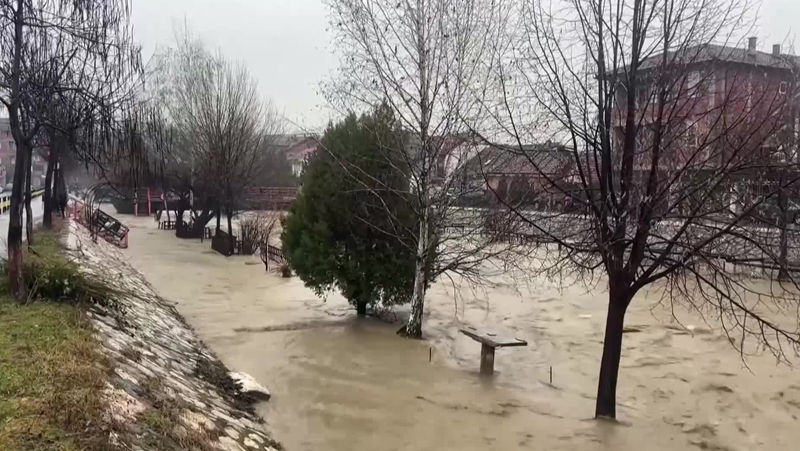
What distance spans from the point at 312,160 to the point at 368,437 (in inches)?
280

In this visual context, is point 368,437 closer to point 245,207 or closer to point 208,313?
point 208,313

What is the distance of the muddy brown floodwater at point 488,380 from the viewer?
7.04m

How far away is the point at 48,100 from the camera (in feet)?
26.9

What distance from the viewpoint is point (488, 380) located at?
30.2 feet

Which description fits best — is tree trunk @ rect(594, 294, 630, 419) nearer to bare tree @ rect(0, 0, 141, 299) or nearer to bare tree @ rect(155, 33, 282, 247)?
bare tree @ rect(0, 0, 141, 299)

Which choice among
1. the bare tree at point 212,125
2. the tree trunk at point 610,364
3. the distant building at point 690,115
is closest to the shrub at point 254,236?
the bare tree at point 212,125

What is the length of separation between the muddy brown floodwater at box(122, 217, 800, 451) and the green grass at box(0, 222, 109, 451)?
2.36 m

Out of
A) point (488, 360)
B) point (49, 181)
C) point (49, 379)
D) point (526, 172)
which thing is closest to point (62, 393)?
point (49, 379)

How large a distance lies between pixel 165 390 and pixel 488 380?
507cm

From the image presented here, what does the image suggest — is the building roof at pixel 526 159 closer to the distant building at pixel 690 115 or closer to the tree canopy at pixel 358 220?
the distant building at pixel 690 115

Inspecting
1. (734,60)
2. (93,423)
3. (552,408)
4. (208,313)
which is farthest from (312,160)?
(93,423)

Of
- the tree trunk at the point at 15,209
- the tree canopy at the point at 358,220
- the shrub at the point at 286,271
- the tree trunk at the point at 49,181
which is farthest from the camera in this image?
the shrub at the point at 286,271

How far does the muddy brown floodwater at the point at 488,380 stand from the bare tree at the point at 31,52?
3.79 meters

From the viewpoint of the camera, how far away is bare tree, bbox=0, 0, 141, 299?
24.3 feet
